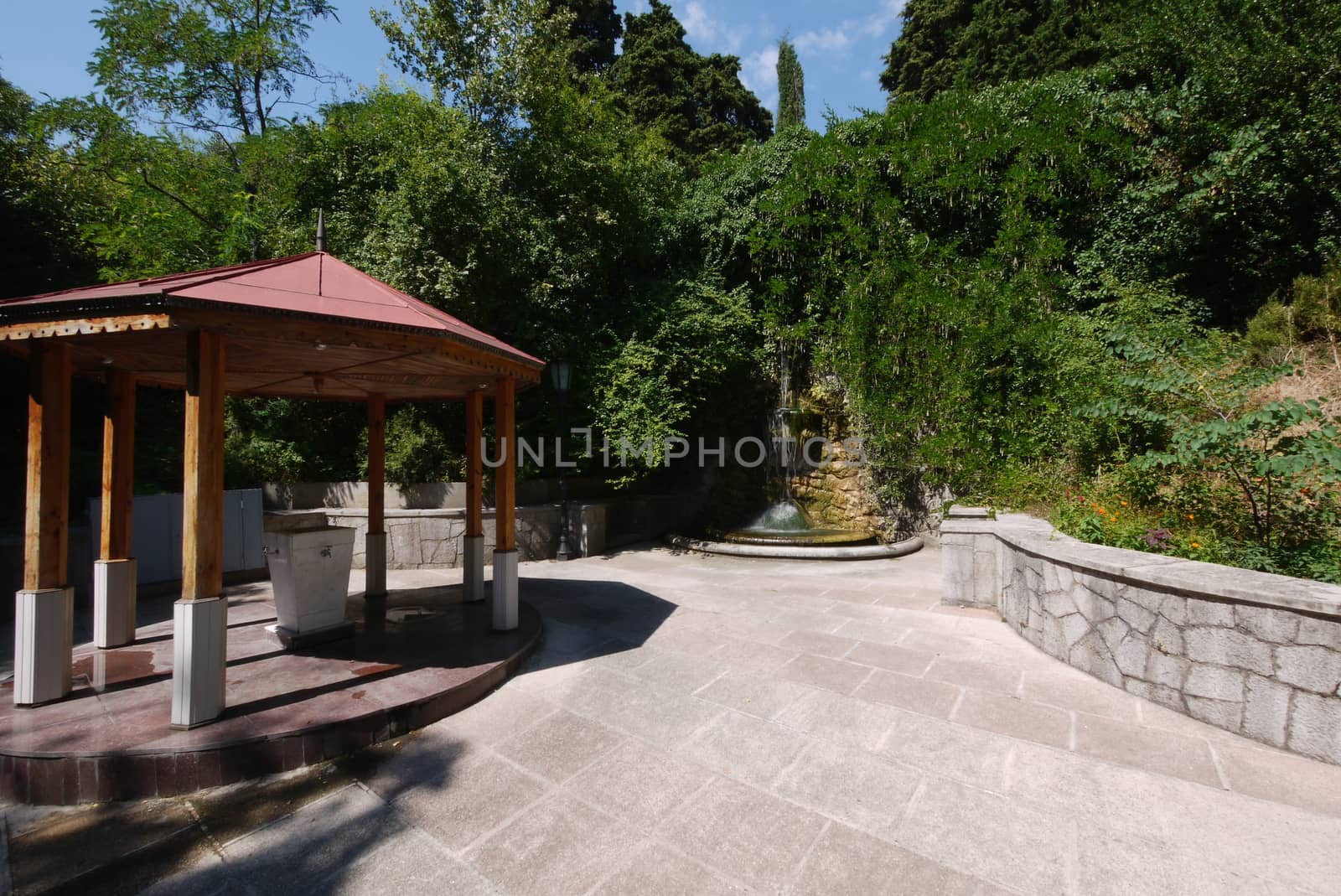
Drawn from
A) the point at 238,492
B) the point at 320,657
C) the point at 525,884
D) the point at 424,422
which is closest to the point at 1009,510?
the point at 525,884

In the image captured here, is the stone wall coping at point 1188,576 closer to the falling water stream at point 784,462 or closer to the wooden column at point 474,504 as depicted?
the wooden column at point 474,504

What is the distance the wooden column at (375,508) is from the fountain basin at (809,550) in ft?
16.2

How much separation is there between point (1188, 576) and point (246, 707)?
577 cm

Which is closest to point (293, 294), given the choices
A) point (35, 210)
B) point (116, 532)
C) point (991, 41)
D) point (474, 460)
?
point (474, 460)

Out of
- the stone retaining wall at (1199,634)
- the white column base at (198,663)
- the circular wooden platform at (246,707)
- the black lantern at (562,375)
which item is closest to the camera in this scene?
the circular wooden platform at (246,707)

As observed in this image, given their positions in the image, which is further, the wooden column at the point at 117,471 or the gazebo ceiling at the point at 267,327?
the wooden column at the point at 117,471

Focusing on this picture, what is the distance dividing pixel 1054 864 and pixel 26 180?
18337 mm

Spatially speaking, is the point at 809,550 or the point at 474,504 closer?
the point at 474,504

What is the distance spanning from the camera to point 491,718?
351 cm

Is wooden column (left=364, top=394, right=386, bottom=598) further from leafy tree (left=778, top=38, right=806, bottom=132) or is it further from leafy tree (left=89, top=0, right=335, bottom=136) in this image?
leafy tree (left=778, top=38, right=806, bottom=132)

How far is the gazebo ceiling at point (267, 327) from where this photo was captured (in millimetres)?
3020

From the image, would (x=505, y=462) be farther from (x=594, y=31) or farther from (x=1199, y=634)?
(x=594, y=31)

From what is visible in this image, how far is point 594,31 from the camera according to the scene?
75.5 ft

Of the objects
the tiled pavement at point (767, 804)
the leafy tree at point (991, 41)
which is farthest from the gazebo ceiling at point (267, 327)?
the leafy tree at point (991, 41)
